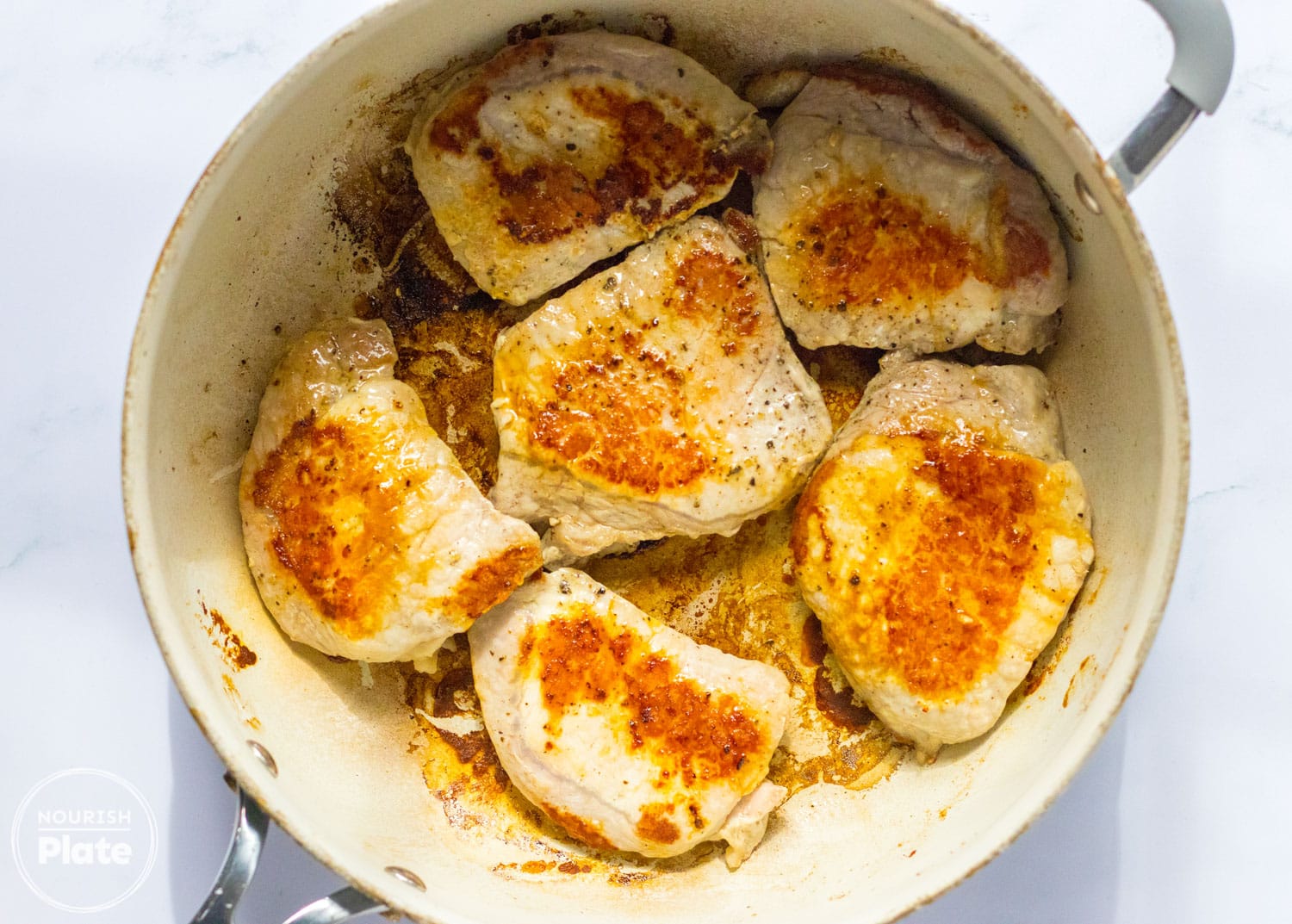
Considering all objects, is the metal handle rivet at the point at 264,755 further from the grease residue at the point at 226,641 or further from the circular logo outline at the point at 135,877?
the circular logo outline at the point at 135,877

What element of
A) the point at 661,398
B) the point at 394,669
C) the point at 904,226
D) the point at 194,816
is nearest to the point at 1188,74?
the point at 904,226

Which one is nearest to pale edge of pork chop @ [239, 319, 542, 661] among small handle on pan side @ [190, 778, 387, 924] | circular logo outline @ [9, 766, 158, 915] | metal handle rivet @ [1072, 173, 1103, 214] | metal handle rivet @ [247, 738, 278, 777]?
metal handle rivet @ [247, 738, 278, 777]

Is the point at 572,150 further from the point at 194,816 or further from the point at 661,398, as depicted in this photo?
the point at 194,816

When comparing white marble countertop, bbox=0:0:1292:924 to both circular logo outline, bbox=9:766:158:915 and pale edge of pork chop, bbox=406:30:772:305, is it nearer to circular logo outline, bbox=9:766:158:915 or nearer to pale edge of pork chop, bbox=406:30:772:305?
circular logo outline, bbox=9:766:158:915

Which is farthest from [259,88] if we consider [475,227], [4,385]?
[4,385]

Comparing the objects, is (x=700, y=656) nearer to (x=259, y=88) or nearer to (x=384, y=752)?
(x=384, y=752)

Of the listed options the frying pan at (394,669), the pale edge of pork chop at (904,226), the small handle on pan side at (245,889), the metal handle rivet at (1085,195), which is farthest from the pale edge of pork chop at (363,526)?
the metal handle rivet at (1085,195)
